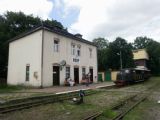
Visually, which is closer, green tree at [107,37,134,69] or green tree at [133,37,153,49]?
green tree at [107,37,134,69]

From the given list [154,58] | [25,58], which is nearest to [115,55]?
[154,58]

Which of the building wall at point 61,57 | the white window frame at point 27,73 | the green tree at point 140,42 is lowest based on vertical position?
the white window frame at point 27,73

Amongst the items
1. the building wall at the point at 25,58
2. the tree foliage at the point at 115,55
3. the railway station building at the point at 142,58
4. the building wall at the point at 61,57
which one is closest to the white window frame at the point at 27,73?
the building wall at the point at 25,58

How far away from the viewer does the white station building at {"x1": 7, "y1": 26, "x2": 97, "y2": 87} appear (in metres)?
21.5

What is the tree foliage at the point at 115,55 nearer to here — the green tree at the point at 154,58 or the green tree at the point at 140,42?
the green tree at the point at 154,58

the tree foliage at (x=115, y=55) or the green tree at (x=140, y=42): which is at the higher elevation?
the green tree at (x=140, y=42)

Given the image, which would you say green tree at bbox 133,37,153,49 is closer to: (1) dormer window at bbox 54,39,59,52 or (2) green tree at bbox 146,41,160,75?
(2) green tree at bbox 146,41,160,75

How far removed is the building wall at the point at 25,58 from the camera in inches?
852

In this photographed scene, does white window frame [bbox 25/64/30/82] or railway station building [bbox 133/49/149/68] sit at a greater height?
railway station building [bbox 133/49/149/68]

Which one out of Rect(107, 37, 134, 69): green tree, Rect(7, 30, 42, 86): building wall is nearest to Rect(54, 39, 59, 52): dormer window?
Rect(7, 30, 42, 86): building wall

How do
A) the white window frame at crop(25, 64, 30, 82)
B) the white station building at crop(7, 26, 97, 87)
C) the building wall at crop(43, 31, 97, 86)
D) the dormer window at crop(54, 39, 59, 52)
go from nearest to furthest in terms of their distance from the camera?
the white station building at crop(7, 26, 97, 87) < the building wall at crop(43, 31, 97, 86) < the white window frame at crop(25, 64, 30, 82) < the dormer window at crop(54, 39, 59, 52)

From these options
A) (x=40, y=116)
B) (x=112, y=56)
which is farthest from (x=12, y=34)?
(x=40, y=116)

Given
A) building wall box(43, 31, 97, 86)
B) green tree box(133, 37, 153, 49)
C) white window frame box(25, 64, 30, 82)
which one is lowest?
white window frame box(25, 64, 30, 82)

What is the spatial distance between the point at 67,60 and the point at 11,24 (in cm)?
1586
